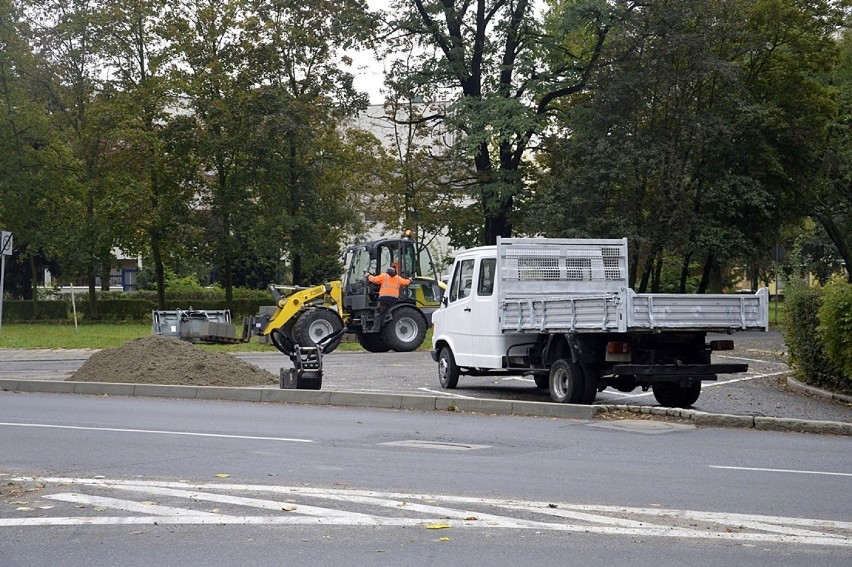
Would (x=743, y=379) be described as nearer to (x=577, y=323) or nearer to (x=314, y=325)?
(x=577, y=323)

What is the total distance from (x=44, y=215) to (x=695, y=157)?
29.3 meters

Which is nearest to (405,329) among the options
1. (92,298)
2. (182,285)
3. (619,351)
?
(619,351)

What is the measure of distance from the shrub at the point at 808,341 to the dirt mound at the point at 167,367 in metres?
8.88

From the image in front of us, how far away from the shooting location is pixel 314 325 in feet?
88.9

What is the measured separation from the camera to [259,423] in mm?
14031

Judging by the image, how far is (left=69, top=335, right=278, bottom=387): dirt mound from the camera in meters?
18.6

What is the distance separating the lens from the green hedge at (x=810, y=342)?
1836 cm

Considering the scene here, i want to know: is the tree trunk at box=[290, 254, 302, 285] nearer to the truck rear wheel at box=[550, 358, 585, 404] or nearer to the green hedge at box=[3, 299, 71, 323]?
the green hedge at box=[3, 299, 71, 323]

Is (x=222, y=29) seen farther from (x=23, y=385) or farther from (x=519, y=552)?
(x=519, y=552)

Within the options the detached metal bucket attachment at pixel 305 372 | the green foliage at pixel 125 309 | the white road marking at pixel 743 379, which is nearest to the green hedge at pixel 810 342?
the white road marking at pixel 743 379

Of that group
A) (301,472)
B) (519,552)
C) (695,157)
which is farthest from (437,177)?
(519,552)

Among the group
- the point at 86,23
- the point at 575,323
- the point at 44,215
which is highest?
the point at 86,23

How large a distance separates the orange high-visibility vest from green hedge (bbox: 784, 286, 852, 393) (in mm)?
10500

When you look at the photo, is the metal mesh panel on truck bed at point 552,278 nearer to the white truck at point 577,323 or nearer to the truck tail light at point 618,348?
the white truck at point 577,323
